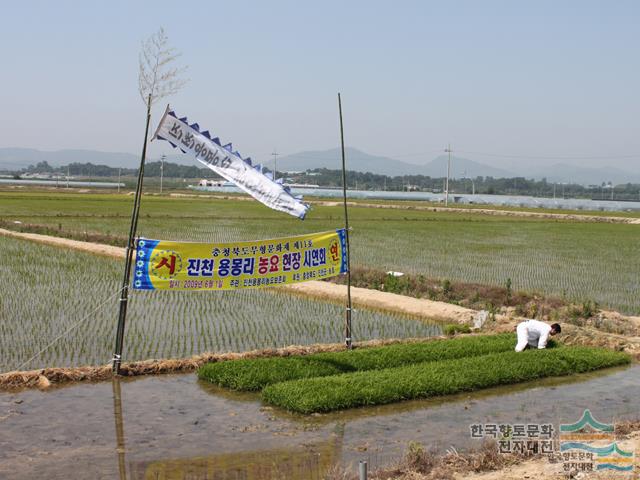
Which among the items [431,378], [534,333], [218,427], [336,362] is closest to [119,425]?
[218,427]

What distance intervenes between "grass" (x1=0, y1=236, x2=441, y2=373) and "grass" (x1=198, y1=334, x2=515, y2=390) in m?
1.56

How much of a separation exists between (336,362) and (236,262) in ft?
5.97

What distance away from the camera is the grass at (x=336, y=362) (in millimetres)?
9117

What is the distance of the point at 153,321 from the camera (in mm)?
13055

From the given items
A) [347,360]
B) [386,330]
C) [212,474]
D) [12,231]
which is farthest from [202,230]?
[212,474]

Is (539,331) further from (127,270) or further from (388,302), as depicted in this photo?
(127,270)

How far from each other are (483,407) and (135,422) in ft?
12.8

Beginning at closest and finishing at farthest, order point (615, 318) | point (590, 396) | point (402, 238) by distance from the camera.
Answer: point (590, 396) < point (615, 318) < point (402, 238)

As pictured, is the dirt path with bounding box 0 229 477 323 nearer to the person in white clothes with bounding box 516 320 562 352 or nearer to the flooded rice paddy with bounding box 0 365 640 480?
the person in white clothes with bounding box 516 320 562 352

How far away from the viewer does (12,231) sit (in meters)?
28.3

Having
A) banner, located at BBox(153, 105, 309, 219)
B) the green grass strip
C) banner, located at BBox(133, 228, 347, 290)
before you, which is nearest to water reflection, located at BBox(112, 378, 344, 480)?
the green grass strip

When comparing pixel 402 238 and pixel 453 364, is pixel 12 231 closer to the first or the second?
pixel 402 238

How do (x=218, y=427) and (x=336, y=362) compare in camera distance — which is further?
(x=336, y=362)

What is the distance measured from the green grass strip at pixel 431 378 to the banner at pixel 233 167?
2058 millimetres
